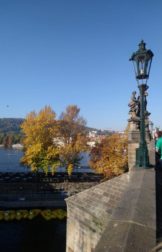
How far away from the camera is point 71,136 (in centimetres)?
4728

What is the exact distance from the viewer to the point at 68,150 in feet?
143

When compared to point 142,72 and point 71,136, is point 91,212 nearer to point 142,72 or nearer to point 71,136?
point 142,72

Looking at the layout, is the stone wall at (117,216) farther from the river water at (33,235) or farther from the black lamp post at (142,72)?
the river water at (33,235)

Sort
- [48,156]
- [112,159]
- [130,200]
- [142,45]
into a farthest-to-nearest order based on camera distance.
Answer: [48,156]
[112,159]
[142,45]
[130,200]

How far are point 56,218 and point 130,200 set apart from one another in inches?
968

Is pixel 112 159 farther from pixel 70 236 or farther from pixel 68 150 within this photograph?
pixel 70 236

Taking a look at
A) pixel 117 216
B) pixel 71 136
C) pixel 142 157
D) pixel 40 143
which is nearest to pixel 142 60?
pixel 142 157

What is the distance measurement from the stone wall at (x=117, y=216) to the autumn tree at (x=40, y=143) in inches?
944

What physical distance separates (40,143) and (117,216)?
34444 millimetres

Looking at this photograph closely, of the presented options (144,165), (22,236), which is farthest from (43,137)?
(144,165)

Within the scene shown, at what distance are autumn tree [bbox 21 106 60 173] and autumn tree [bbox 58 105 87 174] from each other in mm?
2713

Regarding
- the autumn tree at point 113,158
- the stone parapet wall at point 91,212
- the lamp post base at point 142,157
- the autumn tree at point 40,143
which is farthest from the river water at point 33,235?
the lamp post base at point 142,157

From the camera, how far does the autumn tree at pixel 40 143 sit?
38.6m

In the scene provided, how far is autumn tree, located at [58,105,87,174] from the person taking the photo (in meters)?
43.7
